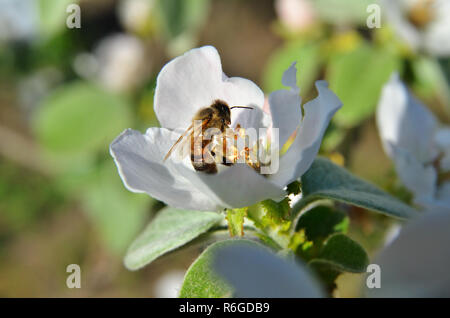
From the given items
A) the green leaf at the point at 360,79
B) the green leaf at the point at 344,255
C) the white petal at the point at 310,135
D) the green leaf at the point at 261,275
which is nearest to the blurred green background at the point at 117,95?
the green leaf at the point at 360,79

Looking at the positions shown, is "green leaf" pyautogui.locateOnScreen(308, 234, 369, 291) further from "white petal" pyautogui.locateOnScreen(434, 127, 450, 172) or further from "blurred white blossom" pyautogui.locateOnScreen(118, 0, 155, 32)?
"blurred white blossom" pyautogui.locateOnScreen(118, 0, 155, 32)

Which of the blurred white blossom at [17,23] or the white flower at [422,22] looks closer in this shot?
the white flower at [422,22]

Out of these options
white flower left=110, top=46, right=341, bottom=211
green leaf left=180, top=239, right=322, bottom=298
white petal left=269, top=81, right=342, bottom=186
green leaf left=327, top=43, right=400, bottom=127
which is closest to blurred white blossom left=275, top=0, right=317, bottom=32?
green leaf left=327, top=43, right=400, bottom=127

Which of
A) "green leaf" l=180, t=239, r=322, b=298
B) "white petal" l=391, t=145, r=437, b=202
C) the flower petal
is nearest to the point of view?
"green leaf" l=180, t=239, r=322, b=298

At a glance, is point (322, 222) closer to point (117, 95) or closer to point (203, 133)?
point (203, 133)

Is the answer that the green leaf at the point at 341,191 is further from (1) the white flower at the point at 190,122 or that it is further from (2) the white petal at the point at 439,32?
(2) the white petal at the point at 439,32

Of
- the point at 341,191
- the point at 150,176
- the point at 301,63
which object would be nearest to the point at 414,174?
the point at 341,191

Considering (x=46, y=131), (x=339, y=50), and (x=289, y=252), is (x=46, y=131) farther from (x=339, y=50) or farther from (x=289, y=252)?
(x=289, y=252)
